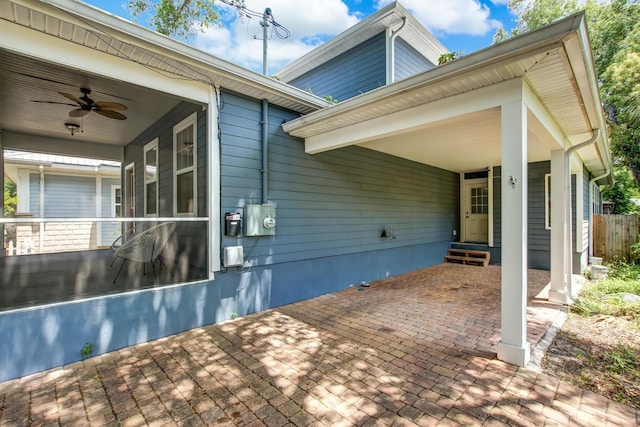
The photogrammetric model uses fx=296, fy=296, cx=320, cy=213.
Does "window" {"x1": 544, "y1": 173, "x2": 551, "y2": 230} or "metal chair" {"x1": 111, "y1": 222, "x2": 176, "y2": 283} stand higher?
"window" {"x1": 544, "y1": 173, "x2": 551, "y2": 230}

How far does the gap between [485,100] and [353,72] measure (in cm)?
480

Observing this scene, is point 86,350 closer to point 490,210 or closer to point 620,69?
point 490,210

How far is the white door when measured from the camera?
8.72m

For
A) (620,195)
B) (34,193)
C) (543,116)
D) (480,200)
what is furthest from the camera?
(620,195)

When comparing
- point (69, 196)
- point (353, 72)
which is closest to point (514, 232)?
point (353, 72)

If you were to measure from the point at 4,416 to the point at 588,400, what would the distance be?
4.15 m

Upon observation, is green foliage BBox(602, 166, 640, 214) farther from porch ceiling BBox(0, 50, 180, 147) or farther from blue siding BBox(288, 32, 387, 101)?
porch ceiling BBox(0, 50, 180, 147)

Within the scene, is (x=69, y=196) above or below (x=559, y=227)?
above

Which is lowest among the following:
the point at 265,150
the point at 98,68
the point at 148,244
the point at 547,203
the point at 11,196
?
the point at 148,244

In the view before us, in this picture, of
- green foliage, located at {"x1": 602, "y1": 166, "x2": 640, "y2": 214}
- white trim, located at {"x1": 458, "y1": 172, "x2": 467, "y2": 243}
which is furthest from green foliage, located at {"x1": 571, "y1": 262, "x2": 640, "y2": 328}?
green foliage, located at {"x1": 602, "y1": 166, "x2": 640, "y2": 214}

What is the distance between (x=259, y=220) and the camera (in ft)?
13.0

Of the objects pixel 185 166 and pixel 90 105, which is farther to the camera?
pixel 185 166

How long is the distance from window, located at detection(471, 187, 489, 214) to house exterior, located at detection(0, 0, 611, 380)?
4.78ft

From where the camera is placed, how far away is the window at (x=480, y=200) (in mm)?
8734
